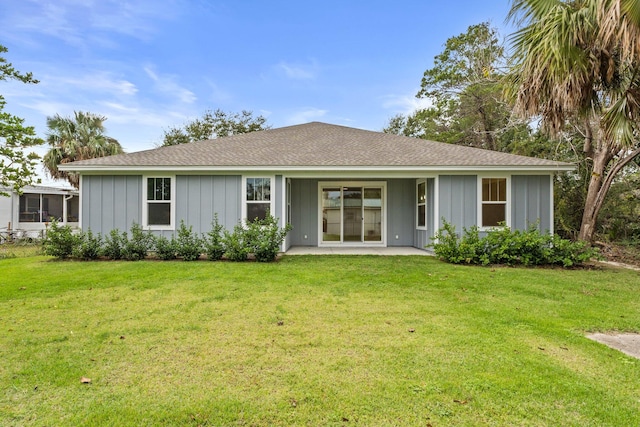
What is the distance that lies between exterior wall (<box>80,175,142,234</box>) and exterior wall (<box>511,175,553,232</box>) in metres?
10.9

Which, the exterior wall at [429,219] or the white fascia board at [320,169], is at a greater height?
the white fascia board at [320,169]

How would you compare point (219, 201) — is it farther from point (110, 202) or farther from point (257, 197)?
point (110, 202)

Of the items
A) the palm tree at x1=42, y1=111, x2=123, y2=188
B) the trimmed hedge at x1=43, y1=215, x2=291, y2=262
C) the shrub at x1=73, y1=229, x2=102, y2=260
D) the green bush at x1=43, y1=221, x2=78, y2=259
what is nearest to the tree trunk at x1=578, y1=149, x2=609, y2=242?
the trimmed hedge at x1=43, y1=215, x2=291, y2=262

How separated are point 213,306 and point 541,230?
933 cm

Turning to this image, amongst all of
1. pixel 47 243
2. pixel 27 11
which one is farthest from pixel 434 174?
pixel 27 11

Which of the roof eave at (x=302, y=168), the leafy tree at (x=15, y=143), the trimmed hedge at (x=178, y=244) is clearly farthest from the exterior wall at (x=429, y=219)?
the leafy tree at (x=15, y=143)

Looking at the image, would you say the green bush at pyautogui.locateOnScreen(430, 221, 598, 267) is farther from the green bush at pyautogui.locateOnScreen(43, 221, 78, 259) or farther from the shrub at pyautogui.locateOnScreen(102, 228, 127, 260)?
the green bush at pyautogui.locateOnScreen(43, 221, 78, 259)

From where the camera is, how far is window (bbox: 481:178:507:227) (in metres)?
9.65

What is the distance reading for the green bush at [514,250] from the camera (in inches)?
314

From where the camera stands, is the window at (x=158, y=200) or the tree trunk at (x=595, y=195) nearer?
the window at (x=158, y=200)

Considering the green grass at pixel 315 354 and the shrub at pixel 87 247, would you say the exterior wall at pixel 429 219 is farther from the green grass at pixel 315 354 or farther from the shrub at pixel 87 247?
the shrub at pixel 87 247

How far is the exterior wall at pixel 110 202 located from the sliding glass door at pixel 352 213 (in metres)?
5.83

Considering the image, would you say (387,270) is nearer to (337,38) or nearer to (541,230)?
(541,230)

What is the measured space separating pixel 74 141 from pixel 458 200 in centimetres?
1829
